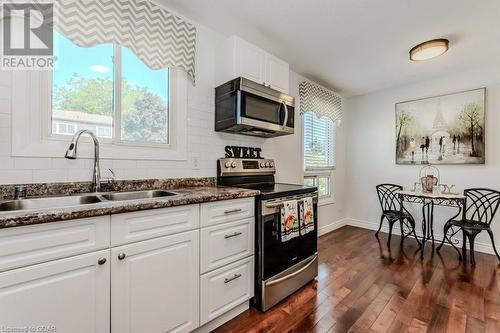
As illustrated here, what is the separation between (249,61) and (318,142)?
6.45 feet

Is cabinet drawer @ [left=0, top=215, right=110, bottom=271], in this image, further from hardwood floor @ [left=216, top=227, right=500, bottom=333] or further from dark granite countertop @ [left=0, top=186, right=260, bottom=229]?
hardwood floor @ [left=216, top=227, right=500, bottom=333]

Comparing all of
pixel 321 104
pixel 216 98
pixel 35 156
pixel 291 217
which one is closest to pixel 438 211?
pixel 321 104

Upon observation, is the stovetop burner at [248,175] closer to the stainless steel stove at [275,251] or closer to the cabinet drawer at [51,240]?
the stainless steel stove at [275,251]

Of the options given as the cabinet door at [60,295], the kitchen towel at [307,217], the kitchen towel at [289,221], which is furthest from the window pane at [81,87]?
the kitchen towel at [307,217]

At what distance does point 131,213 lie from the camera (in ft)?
3.95

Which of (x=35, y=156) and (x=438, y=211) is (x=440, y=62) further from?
(x=35, y=156)

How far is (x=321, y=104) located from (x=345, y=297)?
8.61 ft

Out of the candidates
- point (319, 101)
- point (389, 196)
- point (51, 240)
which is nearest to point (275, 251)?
point (51, 240)

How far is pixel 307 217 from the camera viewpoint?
2.10 m

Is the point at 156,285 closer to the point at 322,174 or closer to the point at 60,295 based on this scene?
the point at 60,295

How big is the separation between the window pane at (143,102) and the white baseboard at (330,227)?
2.81 meters

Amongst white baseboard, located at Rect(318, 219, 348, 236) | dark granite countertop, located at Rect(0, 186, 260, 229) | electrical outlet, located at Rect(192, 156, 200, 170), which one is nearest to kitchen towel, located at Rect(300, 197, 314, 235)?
dark granite countertop, located at Rect(0, 186, 260, 229)

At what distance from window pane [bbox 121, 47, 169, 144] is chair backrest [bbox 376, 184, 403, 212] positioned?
3429 millimetres

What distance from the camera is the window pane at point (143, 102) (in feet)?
6.12
